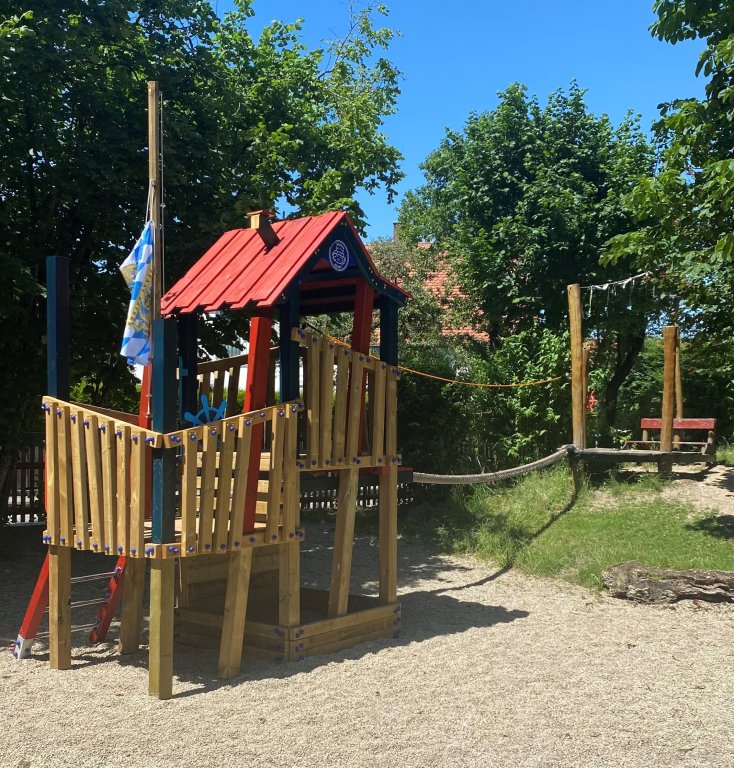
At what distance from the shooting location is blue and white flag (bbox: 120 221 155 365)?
212 inches

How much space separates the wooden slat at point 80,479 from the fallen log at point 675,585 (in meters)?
4.68

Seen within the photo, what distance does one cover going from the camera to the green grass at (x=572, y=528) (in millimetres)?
8695

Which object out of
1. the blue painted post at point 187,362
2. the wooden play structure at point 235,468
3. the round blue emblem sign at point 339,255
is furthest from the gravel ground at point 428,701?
the round blue emblem sign at point 339,255

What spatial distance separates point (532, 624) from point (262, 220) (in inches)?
148

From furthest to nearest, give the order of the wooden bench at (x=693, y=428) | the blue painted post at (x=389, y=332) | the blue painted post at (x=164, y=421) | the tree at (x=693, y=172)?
1. the wooden bench at (x=693, y=428)
2. the tree at (x=693, y=172)
3. the blue painted post at (x=389, y=332)
4. the blue painted post at (x=164, y=421)

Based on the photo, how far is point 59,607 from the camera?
5.75m

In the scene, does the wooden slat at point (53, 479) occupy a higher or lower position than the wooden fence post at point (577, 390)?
lower

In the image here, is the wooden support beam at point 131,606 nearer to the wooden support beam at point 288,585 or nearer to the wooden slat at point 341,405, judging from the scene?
the wooden support beam at point 288,585

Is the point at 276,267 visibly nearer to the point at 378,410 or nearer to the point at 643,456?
the point at 378,410

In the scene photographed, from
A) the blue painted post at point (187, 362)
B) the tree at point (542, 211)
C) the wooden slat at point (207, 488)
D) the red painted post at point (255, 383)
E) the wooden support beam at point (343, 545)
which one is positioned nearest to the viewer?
the wooden slat at point (207, 488)

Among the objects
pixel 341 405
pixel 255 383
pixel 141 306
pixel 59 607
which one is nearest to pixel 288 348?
pixel 255 383

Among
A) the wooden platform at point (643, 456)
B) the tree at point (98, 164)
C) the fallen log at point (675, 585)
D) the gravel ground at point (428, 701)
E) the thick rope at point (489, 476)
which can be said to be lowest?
the gravel ground at point (428, 701)

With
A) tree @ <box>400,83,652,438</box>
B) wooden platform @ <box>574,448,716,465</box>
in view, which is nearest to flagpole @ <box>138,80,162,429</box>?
wooden platform @ <box>574,448,716,465</box>

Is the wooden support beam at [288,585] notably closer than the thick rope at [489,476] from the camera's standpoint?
Yes
